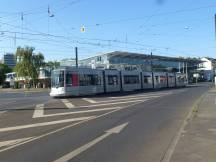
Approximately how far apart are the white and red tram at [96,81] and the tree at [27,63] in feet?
134

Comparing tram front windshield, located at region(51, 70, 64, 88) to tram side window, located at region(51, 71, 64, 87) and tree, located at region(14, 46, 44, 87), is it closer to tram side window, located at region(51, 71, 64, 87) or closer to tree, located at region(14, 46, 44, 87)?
tram side window, located at region(51, 71, 64, 87)

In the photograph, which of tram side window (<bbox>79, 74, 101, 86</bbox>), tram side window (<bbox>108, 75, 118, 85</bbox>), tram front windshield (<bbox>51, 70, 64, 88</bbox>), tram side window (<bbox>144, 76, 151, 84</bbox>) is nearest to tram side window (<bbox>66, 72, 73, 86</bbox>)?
tram front windshield (<bbox>51, 70, 64, 88</bbox>)

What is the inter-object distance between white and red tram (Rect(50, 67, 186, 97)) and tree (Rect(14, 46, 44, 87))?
40.7m

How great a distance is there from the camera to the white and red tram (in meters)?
38.4

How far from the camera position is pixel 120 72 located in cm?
5125

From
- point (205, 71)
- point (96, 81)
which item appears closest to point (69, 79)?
point (96, 81)

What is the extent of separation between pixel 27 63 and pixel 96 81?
183 feet

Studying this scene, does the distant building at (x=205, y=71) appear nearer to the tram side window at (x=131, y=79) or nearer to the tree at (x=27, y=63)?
the tree at (x=27, y=63)

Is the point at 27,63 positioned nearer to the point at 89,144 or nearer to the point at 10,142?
the point at 10,142

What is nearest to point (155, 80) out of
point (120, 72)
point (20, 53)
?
point (120, 72)

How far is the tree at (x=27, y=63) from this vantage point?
9694cm

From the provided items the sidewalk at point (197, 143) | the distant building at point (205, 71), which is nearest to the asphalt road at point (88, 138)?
the sidewalk at point (197, 143)

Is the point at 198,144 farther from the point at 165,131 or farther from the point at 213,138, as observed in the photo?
the point at 165,131

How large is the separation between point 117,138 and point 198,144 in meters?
2.59
